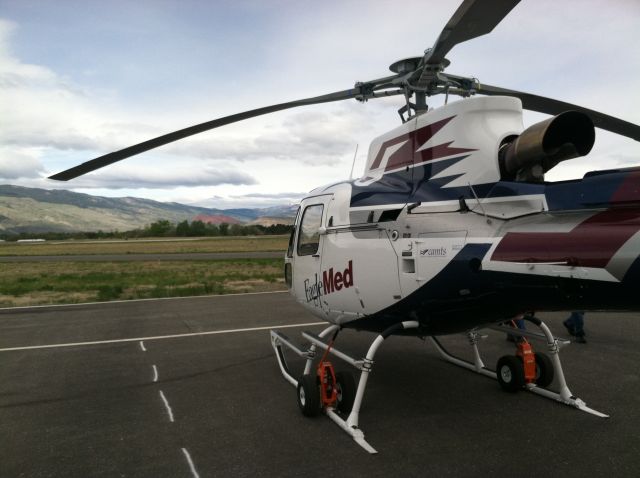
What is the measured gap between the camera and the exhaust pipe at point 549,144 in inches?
176

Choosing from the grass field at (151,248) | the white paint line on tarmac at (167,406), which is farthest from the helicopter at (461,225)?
the grass field at (151,248)

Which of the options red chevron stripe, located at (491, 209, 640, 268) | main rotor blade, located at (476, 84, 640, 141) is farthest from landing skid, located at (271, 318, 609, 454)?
main rotor blade, located at (476, 84, 640, 141)

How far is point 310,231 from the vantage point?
7.12m

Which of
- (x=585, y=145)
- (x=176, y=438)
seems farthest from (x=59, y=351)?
(x=585, y=145)

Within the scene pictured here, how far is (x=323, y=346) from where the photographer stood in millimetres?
6414

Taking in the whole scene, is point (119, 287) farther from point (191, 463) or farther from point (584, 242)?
point (584, 242)

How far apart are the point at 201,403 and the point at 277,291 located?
11698 millimetres

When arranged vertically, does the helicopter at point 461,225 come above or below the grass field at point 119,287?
above

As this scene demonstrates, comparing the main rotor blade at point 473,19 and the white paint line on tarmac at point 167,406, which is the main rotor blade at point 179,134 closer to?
the main rotor blade at point 473,19

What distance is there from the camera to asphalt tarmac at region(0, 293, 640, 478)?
4684mm

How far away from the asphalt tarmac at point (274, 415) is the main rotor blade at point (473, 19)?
3.98 metres

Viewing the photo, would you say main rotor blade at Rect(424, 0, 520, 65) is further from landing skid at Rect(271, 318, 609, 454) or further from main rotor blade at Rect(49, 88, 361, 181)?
landing skid at Rect(271, 318, 609, 454)

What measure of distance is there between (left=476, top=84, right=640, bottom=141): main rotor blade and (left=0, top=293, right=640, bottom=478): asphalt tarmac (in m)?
3.50

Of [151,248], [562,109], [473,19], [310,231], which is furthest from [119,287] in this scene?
[151,248]
